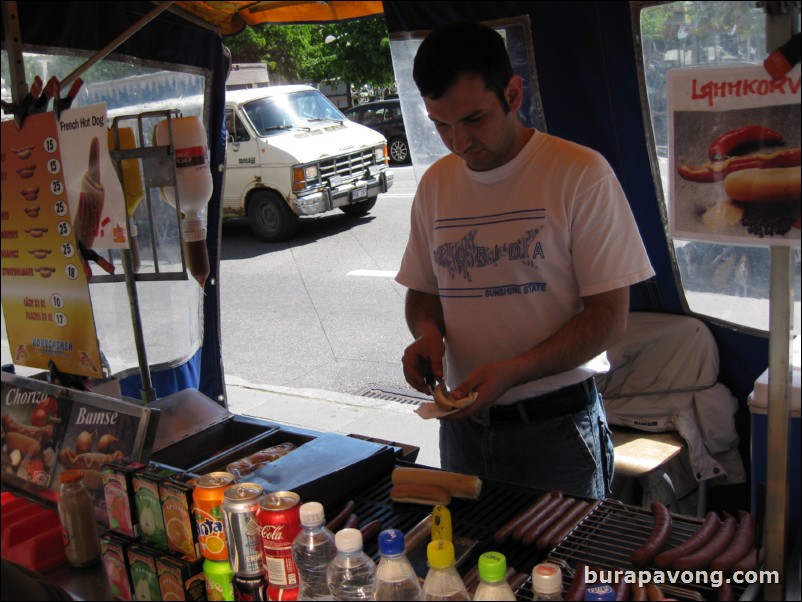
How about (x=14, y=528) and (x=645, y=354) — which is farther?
(x=645, y=354)

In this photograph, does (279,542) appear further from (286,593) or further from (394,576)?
(394,576)

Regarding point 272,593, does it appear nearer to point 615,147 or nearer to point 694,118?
point 694,118

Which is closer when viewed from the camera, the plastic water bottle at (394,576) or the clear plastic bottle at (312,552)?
the plastic water bottle at (394,576)

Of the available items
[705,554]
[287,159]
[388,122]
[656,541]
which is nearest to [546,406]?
[656,541]

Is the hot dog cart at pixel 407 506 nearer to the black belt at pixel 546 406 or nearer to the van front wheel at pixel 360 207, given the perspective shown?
the black belt at pixel 546 406

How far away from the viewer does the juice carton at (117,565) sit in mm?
1907

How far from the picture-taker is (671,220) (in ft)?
5.15

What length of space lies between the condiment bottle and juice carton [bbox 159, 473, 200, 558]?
0.32 metres

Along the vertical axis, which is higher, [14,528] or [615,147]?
[615,147]

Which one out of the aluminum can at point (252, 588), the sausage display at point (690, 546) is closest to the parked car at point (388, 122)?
the sausage display at point (690, 546)

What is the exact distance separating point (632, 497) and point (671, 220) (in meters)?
2.73

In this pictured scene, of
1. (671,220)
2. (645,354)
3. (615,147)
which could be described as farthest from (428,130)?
(671,220)

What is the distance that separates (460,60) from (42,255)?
135cm

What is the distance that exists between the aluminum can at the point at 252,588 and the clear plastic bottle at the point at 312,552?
9 centimetres
